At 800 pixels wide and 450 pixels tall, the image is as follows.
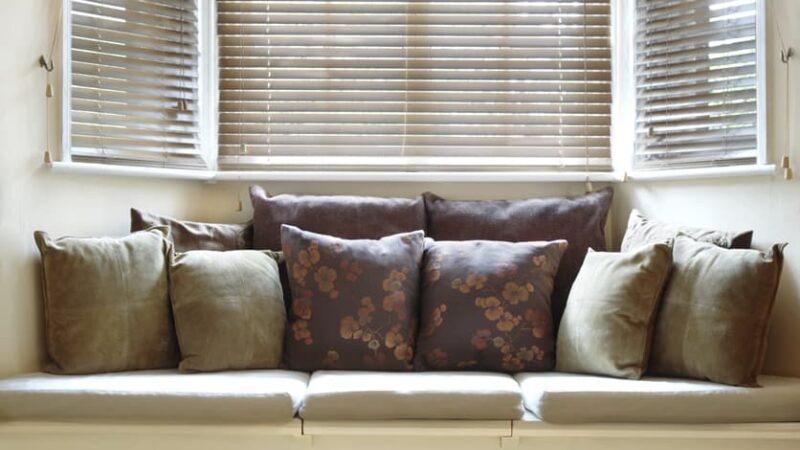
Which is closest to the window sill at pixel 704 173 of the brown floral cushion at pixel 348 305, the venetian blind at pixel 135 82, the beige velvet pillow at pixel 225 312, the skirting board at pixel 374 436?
the skirting board at pixel 374 436

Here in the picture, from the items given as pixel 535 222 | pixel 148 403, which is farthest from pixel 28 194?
pixel 535 222

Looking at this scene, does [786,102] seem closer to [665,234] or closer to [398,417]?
[665,234]

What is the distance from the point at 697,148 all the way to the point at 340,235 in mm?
1325

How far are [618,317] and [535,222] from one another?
61 centimetres

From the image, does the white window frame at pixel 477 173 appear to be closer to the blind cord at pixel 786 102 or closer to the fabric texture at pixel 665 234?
the fabric texture at pixel 665 234

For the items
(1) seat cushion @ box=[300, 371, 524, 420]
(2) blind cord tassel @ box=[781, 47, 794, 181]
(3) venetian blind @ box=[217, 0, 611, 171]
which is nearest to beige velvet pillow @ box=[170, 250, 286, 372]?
(1) seat cushion @ box=[300, 371, 524, 420]

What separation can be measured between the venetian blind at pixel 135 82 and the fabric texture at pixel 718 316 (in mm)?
1854

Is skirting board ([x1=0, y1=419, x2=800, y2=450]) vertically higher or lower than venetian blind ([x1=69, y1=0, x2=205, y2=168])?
lower

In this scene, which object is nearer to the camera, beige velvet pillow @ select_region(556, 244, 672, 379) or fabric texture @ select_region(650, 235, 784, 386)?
fabric texture @ select_region(650, 235, 784, 386)

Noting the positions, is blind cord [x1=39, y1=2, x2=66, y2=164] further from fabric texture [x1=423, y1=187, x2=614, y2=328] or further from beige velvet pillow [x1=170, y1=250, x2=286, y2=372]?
fabric texture [x1=423, y1=187, x2=614, y2=328]

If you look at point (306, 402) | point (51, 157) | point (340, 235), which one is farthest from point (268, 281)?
point (51, 157)

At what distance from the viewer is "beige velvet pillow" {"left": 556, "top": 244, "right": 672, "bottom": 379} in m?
2.26

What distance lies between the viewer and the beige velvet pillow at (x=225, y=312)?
2.38 m

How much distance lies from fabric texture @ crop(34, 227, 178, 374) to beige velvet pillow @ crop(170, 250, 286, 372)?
0.08 metres
